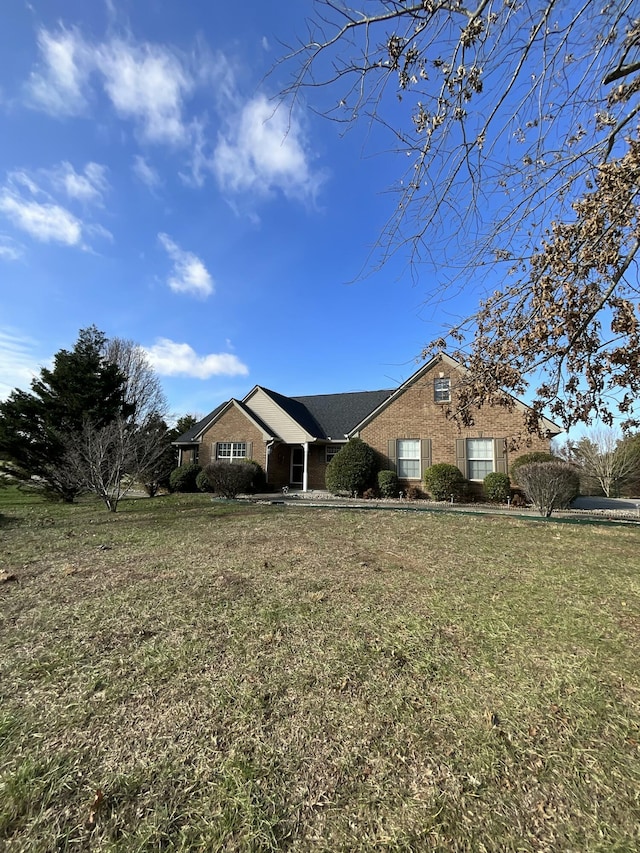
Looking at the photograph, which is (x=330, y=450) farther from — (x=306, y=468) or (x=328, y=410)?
(x=328, y=410)

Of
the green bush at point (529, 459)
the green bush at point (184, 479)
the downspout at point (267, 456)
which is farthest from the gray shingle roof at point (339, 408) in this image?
the green bush at point (529, 459)

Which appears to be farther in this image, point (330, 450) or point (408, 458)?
point (330, 450)

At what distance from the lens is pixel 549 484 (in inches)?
447

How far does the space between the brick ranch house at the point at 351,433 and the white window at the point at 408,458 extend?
0.04 m

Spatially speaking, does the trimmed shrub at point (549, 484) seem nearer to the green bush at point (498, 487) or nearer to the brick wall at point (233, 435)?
the green bush at point (498, 487)

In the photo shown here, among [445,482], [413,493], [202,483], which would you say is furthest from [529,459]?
[202,483]

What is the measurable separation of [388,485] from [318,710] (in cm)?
1450

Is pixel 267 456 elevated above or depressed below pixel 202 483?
above

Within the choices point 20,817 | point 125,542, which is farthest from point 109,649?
point 125,542

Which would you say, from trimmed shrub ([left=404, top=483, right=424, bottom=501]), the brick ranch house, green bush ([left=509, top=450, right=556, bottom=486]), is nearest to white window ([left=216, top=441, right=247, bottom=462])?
the brick ranch house

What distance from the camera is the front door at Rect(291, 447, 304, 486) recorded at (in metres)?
22.1

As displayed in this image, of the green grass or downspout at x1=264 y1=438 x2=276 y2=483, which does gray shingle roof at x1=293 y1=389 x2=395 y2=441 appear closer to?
downspout at x1=264 y1=438 x2=276 y2=483

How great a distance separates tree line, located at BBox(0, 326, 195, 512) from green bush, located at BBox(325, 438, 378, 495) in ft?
23.7

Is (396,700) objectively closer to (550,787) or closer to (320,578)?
(550,787)
